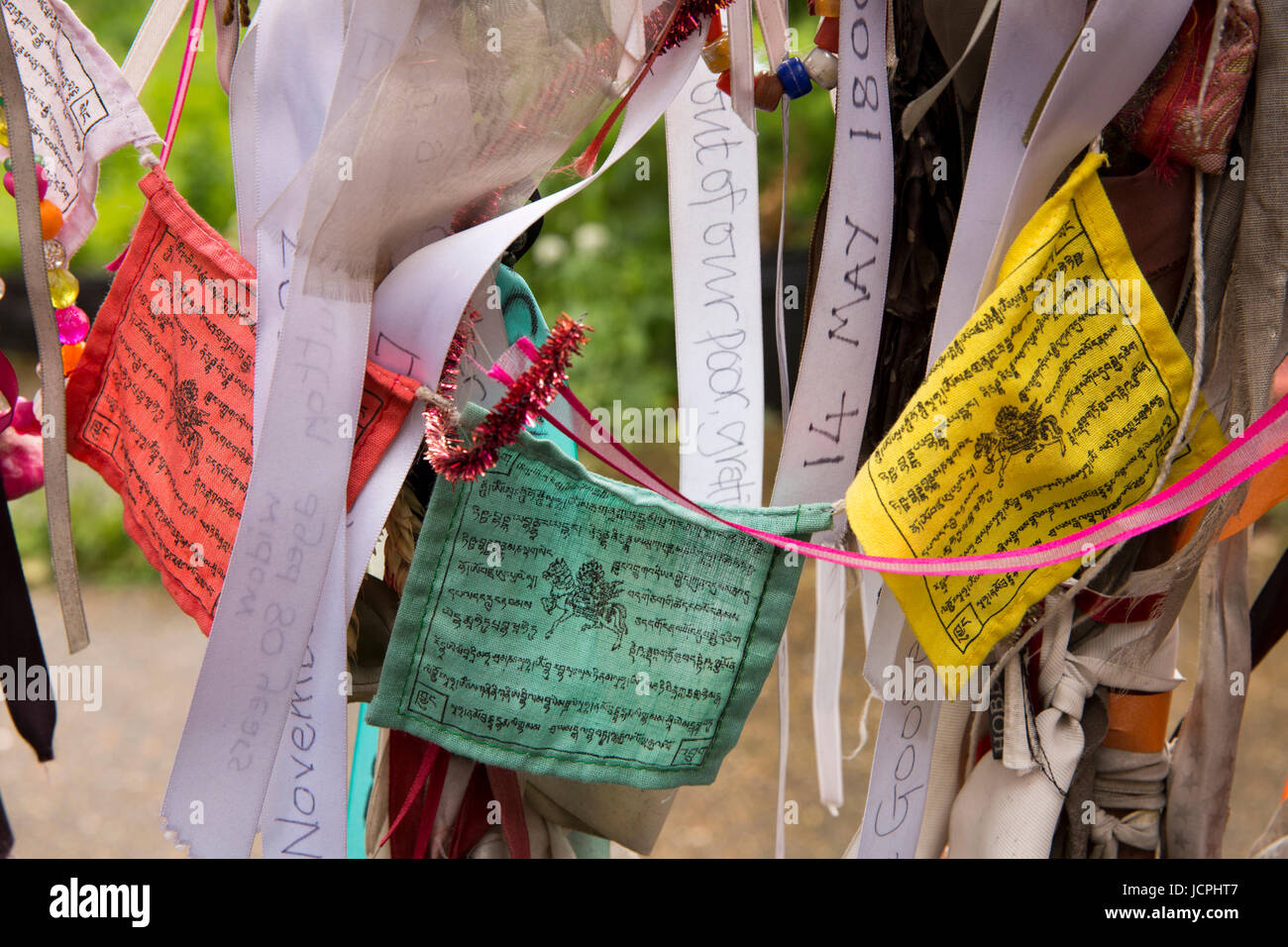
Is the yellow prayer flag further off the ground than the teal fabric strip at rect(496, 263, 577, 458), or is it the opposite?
the teal fabric strip at rect(496, 263, 577, 458)

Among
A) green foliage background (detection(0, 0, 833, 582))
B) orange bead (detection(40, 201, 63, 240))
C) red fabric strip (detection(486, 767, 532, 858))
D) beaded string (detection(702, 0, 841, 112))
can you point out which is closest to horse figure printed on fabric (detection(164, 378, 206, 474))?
orange bead (detection(40, 201, 63, 240))

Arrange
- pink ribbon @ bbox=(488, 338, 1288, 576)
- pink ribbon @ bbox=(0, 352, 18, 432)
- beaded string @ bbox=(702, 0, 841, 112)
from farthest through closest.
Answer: pink ribbon @ bbox=(0, 352, 18, 432), beaded string @ bbox=(702, 0, 841, 112), pink ribbon @ bbox=(488, 338, 1288, 576)

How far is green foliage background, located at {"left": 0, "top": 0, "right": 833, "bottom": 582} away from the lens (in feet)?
8.25

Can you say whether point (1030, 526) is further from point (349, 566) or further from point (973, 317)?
point (349, 566)

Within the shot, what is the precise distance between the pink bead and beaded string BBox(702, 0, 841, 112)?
1.77ft

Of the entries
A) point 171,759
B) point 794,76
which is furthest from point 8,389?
point 171,759

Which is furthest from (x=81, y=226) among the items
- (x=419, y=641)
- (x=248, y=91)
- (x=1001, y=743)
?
(x=1001, y=743)

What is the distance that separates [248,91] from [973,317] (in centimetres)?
50

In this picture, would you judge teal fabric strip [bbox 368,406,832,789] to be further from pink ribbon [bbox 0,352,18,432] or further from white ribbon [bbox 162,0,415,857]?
pink ribbon [bbox 0,352,18,432]

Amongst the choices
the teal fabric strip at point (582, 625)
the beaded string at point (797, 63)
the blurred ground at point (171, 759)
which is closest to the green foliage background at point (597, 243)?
the blurred ground at point (171, 759)

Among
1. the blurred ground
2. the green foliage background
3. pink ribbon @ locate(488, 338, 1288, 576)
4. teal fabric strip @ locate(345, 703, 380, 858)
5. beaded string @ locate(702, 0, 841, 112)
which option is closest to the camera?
pink ribbon @ locate(488, 338, 1288, 576)

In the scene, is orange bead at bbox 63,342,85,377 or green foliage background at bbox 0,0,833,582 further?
green foliage background at bbox 0,0,833,582

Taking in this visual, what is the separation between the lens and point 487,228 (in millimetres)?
664

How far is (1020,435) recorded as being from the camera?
666mm
